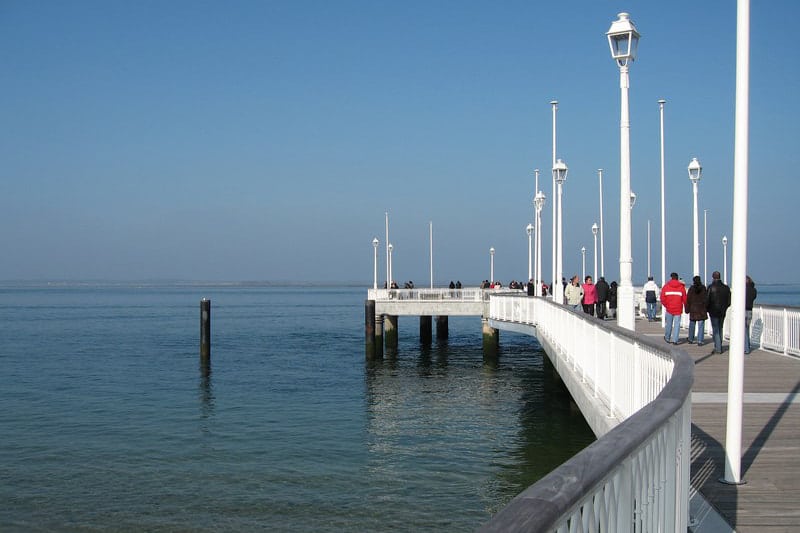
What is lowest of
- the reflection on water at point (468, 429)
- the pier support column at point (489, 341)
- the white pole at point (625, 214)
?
the reflection on water at point (468, 429)

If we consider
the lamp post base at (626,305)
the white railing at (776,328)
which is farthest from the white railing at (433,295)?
the lamp post base at (626,305)

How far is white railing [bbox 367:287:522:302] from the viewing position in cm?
3944

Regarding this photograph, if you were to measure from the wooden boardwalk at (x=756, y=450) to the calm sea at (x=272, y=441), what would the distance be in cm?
442

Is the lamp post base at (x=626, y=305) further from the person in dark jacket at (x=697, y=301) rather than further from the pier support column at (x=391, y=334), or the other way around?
the pier support column at (x=391, y=334)

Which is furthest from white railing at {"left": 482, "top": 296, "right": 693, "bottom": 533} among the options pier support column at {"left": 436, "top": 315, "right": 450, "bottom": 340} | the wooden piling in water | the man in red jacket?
pier support column at {"left": 436, "top": 315, "right": 450, "bottom": 340}

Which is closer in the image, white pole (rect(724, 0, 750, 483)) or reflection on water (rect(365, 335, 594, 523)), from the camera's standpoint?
white pole (rect(724, 0, 750, 483))

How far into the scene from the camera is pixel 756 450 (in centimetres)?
802

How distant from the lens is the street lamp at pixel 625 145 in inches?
519

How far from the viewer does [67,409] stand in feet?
78.6

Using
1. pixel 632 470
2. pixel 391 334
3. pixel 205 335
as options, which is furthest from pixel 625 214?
pixel 391 334

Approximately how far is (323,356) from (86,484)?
1004 inches

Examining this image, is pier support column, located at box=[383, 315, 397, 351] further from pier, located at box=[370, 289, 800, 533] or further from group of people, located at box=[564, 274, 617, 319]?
pier, located at box=[370, 289, 800, 533]

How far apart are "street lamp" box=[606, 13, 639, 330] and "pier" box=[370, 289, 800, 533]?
0.99 m

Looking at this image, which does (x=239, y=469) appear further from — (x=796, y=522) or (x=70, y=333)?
(x=70, y=333)
